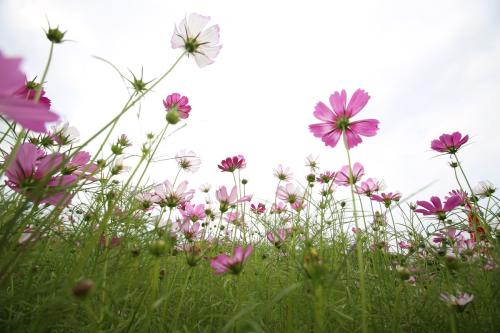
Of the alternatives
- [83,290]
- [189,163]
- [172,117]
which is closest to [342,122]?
[172,117]

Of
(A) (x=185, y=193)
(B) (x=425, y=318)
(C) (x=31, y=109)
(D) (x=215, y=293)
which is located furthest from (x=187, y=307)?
(C) (x=31, y=109)

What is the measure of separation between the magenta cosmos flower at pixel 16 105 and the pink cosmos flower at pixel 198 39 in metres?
0.77

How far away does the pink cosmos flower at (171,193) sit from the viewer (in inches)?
43.6

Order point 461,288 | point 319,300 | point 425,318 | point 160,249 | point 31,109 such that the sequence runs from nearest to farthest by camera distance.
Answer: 1. point 31,109
2. point 319,300
3. point 160,249
4. point 425,318
5. point 461,288

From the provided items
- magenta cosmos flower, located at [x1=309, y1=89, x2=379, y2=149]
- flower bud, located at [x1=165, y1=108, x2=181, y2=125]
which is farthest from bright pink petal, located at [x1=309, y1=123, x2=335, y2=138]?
flower bud, located at [x1=165, y1=108, x2=181, y2=125]

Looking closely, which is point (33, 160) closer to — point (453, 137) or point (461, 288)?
point (461, 288)

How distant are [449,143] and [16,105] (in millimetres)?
1665

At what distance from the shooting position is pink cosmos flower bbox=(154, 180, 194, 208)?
1.11 metres

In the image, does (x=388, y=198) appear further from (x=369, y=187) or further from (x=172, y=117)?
(x=172, y=117)

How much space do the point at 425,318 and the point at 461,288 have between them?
24cm

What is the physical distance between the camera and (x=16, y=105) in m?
0.30

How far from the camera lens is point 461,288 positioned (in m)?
0.93

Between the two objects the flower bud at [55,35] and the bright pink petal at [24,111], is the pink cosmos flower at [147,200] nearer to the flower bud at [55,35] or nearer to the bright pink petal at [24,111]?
the flower bud at [55,35]

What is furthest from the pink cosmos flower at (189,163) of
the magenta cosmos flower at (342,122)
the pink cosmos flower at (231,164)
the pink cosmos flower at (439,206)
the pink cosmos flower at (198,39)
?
the pink cosmos flower at (439,206)
